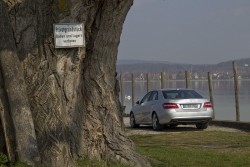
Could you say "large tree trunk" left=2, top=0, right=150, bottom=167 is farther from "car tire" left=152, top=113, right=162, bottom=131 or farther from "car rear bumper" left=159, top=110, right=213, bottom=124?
"car tire" left=152, top=113, right=162, bottom=131

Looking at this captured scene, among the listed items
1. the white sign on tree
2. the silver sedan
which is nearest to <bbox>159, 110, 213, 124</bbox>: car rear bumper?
the silver sedan

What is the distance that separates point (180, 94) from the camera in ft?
69.0

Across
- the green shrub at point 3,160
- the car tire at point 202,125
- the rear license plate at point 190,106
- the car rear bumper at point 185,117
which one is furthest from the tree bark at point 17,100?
the car tire at point 202,125

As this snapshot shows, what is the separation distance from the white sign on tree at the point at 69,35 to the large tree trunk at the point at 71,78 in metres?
0.08

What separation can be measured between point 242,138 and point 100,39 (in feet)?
26.7

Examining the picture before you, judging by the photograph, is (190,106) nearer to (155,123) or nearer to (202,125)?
(202,125)

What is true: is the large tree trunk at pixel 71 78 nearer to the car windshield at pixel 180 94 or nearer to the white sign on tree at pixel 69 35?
the white sign on tree at pixel 69 35

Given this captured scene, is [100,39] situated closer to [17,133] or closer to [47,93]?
[47,93]

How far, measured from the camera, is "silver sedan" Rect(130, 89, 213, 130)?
2023 centimetres

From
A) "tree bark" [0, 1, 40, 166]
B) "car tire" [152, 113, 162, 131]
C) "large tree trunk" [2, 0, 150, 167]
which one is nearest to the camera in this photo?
"tree bark" [0, 1, 40, 166]

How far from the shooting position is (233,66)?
2066 centimetres

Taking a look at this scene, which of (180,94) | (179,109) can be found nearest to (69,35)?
(179,109)

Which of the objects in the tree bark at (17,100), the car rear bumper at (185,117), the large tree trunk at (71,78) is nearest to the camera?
the tree bark at (17,100)

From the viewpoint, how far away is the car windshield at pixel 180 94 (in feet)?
68.2
